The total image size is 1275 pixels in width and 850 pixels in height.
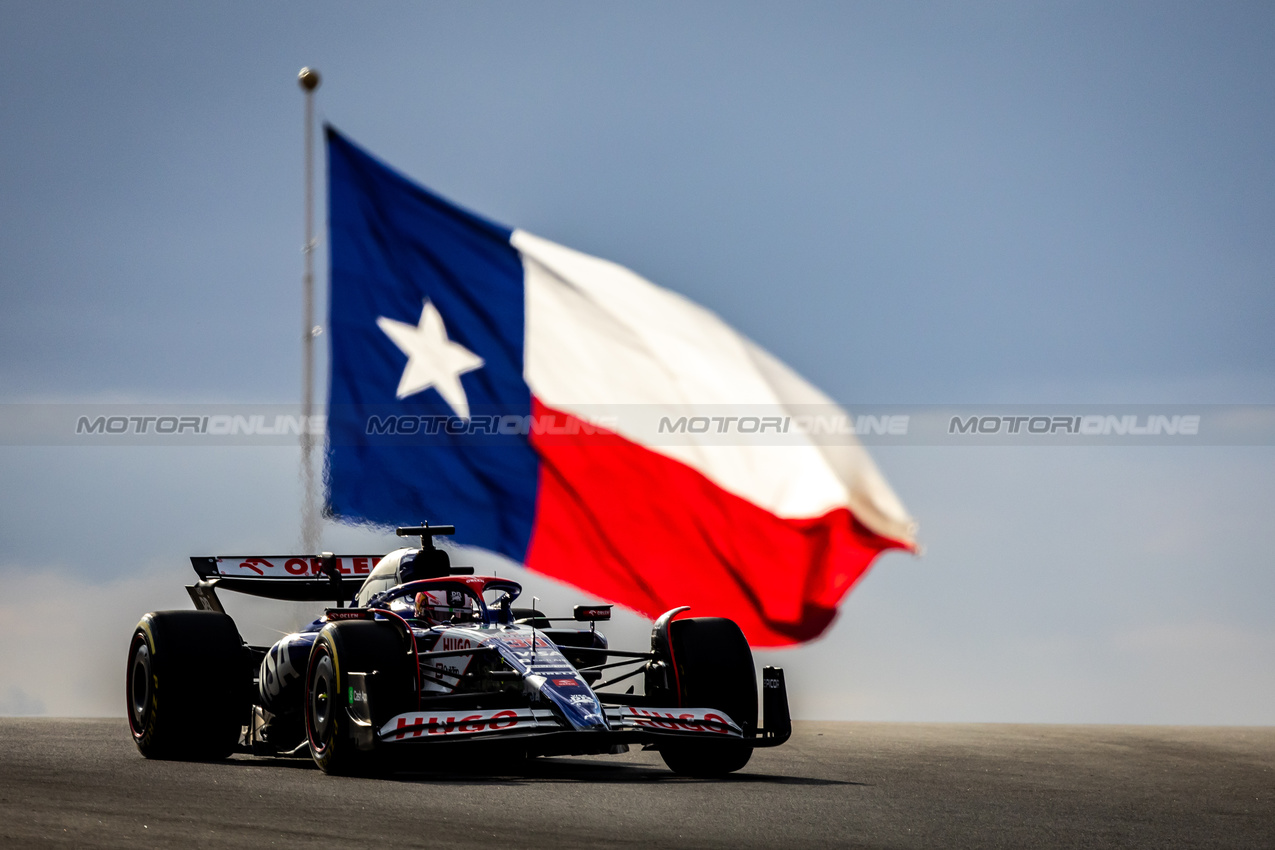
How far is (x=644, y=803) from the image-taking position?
33.9 ft

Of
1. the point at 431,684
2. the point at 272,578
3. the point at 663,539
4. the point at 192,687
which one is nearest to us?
the point at 431,684

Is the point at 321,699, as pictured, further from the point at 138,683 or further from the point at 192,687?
A: the point at 138,683

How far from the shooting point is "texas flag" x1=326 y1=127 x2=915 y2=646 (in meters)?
17.7

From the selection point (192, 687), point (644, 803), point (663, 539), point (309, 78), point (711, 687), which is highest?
point (309, 78)

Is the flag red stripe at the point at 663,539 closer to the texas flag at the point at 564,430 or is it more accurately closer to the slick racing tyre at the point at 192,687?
the texas flag at the point at 564,430

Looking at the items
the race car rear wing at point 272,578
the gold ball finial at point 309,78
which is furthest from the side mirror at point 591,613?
the gold ball finial at point 309,78

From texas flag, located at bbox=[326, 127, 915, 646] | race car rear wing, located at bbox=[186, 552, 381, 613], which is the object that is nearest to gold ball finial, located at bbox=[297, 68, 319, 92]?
texas flag, located at bbox=[326, 127, 915, 646]

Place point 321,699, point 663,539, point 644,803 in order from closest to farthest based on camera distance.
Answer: point 644,803 → point 321,699 → point 663,539

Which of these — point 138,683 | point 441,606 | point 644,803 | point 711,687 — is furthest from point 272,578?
point 644,803

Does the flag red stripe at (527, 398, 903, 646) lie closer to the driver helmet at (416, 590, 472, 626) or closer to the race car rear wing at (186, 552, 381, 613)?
the race car rear wing at (186, 552, 381, 613)

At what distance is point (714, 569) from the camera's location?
1830 cm

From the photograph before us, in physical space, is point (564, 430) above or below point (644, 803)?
above

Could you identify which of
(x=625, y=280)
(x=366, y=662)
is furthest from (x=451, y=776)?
(x=625, y=280)

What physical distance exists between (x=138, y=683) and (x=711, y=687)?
5964 mm
